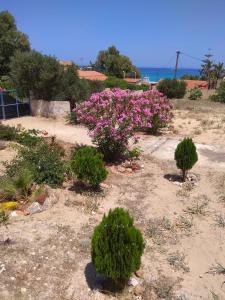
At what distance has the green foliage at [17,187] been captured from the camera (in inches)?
241

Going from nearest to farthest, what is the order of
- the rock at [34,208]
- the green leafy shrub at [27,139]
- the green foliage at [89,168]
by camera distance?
1. the rock at [34,208]
2. the green foliage at [89,168]
3. the green leafy shrub at [27,139]

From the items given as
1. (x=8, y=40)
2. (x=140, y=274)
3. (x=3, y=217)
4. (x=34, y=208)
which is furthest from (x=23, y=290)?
(x=8, y=40)

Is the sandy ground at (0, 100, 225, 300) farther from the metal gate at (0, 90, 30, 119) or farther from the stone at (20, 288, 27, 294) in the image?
the metal gate at (0, 90, 30, 119)

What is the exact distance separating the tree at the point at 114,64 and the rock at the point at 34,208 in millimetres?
49846

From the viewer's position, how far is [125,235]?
12.5ft

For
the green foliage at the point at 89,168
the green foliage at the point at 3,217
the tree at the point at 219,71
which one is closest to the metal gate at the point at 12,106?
the green foliage at the point at 89,168

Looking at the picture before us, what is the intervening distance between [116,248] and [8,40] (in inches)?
1248

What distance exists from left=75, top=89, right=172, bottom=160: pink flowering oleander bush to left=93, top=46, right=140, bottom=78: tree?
46489 millimetres

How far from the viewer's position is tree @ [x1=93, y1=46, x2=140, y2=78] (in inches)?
2210

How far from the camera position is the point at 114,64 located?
184 feet

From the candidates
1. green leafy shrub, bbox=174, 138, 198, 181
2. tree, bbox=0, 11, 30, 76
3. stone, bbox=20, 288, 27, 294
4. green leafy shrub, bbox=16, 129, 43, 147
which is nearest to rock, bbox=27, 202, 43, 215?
stone, bbox=20, 288, 27, 294

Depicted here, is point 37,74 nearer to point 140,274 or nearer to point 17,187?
point 17,187

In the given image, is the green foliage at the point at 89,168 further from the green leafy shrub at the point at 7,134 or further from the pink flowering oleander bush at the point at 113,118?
the green leafy shrub at the point at 7,134

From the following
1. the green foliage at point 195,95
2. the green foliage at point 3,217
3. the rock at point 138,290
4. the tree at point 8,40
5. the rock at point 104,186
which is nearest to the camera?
the rock at point 138,290
